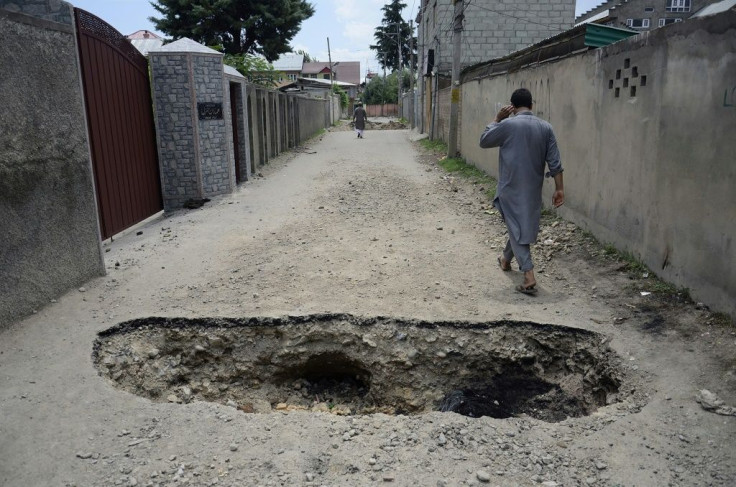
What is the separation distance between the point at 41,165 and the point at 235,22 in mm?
23703

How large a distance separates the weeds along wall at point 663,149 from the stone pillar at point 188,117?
5.17m

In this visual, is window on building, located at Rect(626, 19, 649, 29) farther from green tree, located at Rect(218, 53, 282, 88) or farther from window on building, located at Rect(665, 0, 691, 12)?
green tree, located at Rect(218, 53, 282, 88)

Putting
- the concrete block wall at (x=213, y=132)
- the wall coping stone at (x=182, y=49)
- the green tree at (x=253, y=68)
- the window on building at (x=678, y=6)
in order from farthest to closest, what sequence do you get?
the window on building at (x=678, y=6), the green tree at (x=253, y=68), the concrete block wall at (x=213, y=132), the wall coping stone at (x=182, y=49)

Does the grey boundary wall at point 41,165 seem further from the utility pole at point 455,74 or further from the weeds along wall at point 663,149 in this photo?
the utility pole at point 455,74

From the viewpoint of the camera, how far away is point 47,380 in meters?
3.18

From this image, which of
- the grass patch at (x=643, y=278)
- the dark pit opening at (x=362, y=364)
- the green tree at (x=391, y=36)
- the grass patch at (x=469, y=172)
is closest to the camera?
the dark pit opening at (x=362, y=364)

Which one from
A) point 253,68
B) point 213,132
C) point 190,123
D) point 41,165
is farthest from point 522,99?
point 253,68

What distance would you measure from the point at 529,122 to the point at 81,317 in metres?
3.77

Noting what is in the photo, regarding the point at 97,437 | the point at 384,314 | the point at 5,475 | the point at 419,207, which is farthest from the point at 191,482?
the point at 419,207

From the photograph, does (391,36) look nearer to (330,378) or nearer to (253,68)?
(253,68)

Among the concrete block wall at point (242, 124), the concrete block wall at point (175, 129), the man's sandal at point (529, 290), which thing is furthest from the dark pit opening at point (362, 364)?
the concrete block wall at point (242, 124)

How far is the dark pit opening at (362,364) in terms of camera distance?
3627 mm

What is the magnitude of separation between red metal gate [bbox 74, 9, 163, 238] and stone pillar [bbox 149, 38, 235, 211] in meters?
0.22

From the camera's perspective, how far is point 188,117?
830 cm
